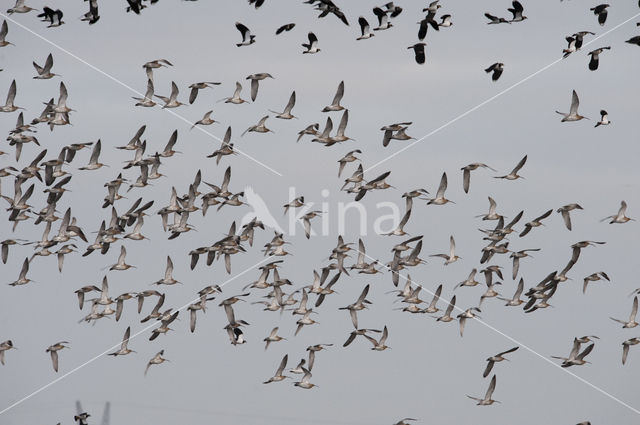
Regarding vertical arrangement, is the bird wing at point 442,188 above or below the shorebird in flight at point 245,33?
→ below

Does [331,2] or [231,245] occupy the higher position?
[331,2]

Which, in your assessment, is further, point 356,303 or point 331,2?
point 356,303

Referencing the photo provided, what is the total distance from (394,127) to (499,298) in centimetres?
1154

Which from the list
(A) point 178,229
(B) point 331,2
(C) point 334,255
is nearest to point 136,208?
(A) point 178,229

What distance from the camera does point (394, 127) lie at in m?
83.6

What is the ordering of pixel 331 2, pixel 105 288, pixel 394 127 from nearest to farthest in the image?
pixel 331 2 → pixel 394 127 → pixel 105 288

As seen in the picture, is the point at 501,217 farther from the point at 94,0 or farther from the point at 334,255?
the point at 94,0

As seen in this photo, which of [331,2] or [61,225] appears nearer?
[331,2]

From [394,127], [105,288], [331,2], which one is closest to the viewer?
[331,2]

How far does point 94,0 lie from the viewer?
7856cm

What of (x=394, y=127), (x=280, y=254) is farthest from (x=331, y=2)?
(x=280, y=254)

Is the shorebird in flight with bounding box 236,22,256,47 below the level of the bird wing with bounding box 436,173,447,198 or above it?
above

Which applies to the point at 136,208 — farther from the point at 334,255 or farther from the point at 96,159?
the point at 334,255

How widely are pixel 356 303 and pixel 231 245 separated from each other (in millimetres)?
6926
